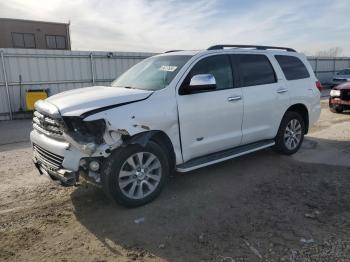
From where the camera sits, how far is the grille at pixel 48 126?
3706 millimetres

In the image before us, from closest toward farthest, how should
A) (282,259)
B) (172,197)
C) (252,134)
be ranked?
(282,259) < (172,197) < (252,134)

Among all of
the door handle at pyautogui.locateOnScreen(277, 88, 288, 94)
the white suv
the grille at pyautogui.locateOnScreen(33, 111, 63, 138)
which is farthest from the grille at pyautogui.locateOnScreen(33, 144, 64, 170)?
the door handle at pyautogui.locateOnScreen(277, 88, 288, 94)

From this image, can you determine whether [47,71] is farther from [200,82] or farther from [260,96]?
[200,82]

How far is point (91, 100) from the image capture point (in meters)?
3.77

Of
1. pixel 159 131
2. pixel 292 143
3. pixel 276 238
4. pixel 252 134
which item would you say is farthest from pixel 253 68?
pixel 276 238

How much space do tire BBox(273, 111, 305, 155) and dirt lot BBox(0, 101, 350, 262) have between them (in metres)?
0.52

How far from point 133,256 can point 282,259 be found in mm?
1397

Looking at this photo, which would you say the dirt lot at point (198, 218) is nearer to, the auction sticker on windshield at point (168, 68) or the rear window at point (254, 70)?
the rear window at point (254, 70)

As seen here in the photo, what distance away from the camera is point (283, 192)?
4.40 metres

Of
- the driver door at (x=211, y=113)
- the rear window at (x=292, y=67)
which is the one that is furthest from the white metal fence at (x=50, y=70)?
the driver door at (x=211, y=113)

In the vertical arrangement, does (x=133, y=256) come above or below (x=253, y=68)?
below

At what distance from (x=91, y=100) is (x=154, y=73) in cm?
Result: 123

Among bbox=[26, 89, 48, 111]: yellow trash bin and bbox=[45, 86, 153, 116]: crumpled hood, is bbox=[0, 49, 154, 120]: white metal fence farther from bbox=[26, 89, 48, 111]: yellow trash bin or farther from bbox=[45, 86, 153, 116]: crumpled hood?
bbox=[45, 86, 153, 116]: crumpled hood

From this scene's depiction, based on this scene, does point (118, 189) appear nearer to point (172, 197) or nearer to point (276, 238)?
point (172, 197)
